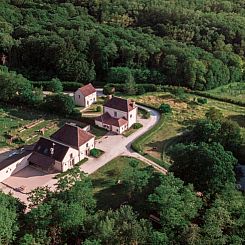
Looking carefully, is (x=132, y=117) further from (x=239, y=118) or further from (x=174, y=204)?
(x=174, y=204)

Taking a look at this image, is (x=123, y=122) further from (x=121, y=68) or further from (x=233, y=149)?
(x=121, y=68)

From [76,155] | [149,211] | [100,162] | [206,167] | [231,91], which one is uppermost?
[206,167]

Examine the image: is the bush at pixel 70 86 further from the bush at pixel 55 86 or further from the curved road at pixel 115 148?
the curved road at pixel 115 148

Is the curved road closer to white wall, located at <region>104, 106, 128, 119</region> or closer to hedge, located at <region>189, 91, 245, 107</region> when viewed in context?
white wall, located at <region>104, 106, 128, 119</region>

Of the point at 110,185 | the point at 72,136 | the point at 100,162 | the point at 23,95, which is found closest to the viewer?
the point at 110,185

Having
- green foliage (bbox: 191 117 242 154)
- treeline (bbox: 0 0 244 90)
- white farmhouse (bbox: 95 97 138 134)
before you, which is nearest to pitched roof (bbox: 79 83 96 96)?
white farmhouse (bbox: 95 97 138 134)

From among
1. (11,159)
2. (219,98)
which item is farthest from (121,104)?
(219,98)
